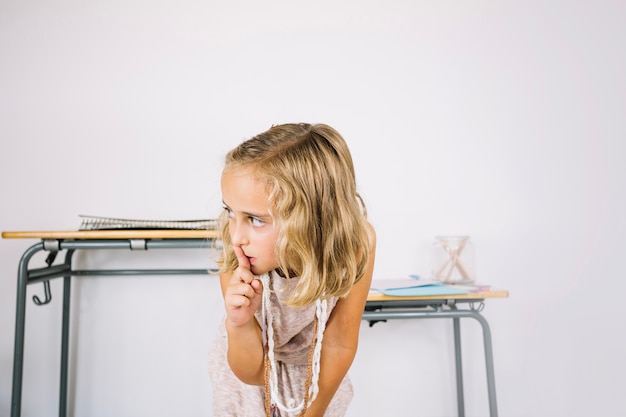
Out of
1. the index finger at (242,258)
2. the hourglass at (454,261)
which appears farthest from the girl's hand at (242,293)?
the hourglass at (454,261)

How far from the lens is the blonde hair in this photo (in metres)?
0.68

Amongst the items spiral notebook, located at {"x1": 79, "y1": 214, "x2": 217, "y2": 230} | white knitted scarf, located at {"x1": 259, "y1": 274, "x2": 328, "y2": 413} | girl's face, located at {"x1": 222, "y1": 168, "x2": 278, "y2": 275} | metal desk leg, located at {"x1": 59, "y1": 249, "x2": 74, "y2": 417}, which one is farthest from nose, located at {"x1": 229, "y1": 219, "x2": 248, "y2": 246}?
metal desk leg, located at {"x1": 59, "y1": 249, "x2": 74, "y2": 417}

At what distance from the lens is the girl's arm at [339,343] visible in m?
0.83

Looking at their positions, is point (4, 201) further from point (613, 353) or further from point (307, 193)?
point (613, 353)

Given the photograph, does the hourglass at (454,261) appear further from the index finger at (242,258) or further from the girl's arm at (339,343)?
the index finger at (242,258)

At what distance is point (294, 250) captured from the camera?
71 centimetres

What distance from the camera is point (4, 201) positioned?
1666 millimetres

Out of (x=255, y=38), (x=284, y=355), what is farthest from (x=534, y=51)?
(x=284, y=355)

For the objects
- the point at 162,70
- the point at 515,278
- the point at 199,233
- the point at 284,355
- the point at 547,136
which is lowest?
the point at 284,355

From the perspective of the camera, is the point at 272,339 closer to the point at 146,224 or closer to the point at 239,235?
the point at 239,235

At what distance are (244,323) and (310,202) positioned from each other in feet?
0.73

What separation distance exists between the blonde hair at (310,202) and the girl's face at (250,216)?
0.03ft

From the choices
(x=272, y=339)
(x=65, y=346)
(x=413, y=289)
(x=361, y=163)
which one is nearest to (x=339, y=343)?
(x=272, y=339)

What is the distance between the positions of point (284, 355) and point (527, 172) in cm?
125
